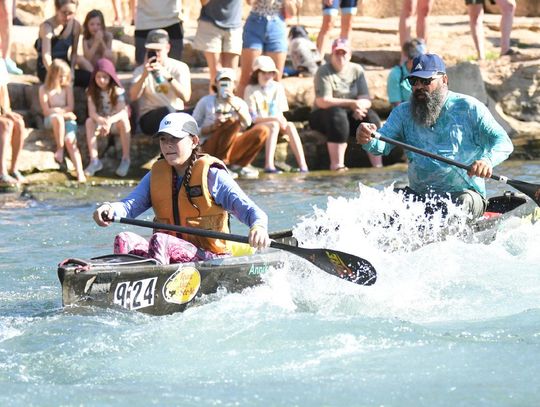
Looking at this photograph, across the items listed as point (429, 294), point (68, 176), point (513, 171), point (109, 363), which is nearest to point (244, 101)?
point (68, 176)

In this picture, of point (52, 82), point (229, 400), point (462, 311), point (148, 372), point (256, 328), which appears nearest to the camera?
point (229, 400)

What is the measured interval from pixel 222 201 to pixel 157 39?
603cm

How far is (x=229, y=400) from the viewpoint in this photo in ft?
21.0

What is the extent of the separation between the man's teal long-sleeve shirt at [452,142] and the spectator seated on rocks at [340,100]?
16.6 ft

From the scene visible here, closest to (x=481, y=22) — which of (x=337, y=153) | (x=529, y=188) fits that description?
(x=337, y=153)

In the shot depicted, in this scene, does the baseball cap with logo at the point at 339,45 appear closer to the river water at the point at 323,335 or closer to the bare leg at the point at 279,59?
the bare leg at the point at 279,59

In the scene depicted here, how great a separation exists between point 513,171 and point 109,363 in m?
8.59

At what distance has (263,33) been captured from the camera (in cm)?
1456

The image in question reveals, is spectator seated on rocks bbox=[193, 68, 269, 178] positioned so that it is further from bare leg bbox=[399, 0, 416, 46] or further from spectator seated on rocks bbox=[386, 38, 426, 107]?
bare leg bbox=[399, 0, 416, 46]

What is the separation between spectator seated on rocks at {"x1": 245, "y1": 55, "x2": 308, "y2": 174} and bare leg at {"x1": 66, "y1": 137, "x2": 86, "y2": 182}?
2.06m

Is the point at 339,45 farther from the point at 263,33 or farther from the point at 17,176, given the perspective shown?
the point at 17,176

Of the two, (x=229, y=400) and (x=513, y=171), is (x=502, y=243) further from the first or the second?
(x=513, y=171)

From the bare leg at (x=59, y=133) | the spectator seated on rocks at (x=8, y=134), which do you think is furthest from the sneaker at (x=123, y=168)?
the spectator seated on rocks at (x=8, y=134)

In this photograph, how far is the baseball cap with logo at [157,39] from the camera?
13820 mm
